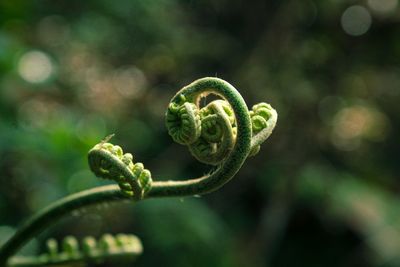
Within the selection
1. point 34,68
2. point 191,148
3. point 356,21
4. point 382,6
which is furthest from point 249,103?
point 191,148

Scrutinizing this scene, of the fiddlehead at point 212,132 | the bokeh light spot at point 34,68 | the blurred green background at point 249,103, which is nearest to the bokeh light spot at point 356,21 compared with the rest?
the blurred green background at point 249,103

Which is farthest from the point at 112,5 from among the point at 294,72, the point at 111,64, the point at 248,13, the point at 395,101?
the point at 395,101

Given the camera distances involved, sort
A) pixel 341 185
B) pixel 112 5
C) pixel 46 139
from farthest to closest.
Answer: pixel 341 185
pixel 112 5
pixel 46 139

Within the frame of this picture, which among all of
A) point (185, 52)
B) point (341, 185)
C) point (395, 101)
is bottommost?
point (341, 185)

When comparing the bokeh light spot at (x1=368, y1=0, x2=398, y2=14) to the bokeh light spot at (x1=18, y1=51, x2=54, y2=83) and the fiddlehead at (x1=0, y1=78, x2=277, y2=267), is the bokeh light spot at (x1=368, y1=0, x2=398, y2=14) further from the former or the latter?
the fiddlehead at (x1=0, y1=78, x2=277, y2=267)

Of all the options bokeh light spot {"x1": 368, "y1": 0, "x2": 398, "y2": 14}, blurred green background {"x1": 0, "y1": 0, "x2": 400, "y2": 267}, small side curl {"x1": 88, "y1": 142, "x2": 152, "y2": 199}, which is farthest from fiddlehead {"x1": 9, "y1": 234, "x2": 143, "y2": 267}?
bokeh light spot {"x1": 368, "y1": 0, "x2": 398, "y2": 14}

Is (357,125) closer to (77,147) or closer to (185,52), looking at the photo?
(185,52)
